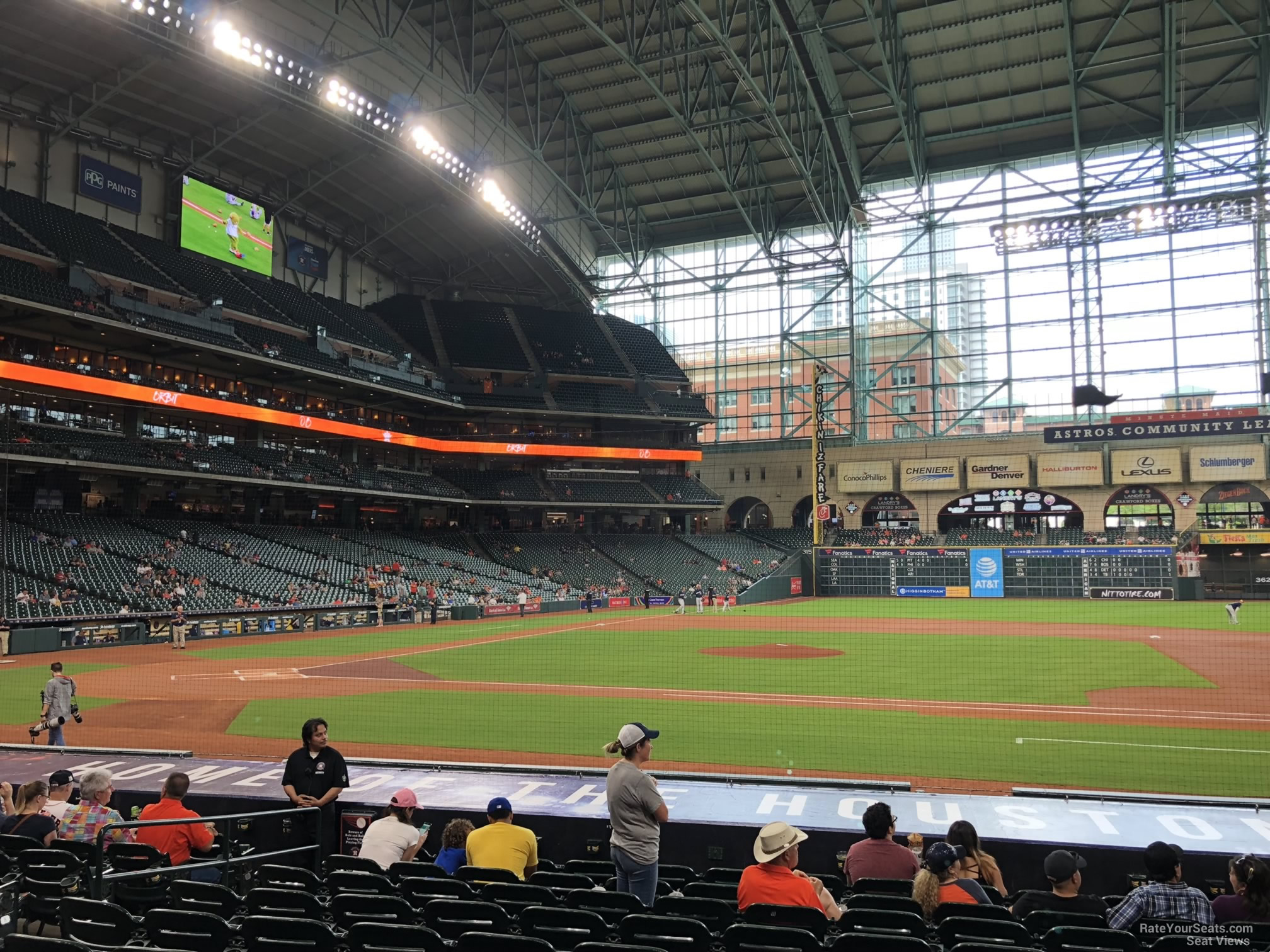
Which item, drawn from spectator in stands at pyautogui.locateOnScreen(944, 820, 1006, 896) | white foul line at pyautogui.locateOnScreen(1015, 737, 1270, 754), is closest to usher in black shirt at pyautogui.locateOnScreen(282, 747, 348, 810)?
spectator in stands at pyautogui.locateOnScreen(944, 820, 1006, 896)

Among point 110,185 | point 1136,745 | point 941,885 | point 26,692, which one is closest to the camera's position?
point 941,885

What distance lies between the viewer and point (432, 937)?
4371 millimetres

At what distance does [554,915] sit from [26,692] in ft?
Result: 68.6

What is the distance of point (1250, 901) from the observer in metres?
5.05

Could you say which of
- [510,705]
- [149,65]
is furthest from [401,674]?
[149,65]

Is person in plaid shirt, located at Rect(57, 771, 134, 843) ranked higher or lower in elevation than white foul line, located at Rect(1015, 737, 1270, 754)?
higher

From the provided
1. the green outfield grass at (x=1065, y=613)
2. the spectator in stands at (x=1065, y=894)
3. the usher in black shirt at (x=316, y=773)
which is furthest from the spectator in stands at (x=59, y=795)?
the green outfield grass at (x=1065, y=613)

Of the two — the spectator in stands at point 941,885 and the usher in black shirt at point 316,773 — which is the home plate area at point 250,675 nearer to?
the usher in black shirt at point 316,773

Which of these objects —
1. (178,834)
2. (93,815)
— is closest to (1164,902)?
(178,834)

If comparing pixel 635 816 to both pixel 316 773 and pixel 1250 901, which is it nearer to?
pixel 316 773

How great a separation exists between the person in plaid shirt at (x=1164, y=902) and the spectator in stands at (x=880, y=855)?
1304 mm

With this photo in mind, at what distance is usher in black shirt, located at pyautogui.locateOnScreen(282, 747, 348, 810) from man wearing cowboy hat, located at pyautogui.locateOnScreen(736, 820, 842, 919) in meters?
4.01

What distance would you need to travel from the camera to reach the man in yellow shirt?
20.5 ft

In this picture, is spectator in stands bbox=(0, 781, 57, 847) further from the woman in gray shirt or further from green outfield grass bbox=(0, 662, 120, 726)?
green outfield grass bbox=(0, 662, 120, 726)
